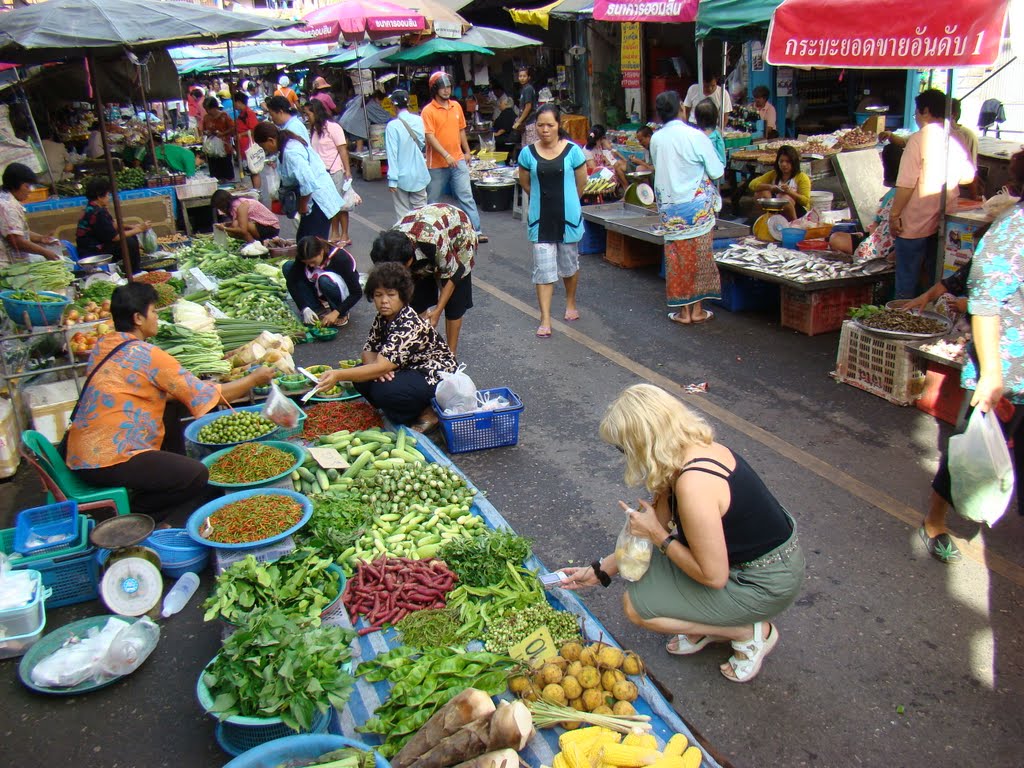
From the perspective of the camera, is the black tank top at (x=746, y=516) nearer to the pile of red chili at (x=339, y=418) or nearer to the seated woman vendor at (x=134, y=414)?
the seated woman vendor at (x=134, y=414)

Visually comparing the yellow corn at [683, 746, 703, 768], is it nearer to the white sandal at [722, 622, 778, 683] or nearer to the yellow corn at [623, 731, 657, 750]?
the yellow corn at [623, 731, 657, 750]

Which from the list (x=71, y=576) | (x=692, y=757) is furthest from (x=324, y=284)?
(x=692, y=757)

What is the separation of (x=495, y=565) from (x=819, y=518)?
6.40 feet

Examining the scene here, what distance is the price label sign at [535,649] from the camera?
3.38 metres

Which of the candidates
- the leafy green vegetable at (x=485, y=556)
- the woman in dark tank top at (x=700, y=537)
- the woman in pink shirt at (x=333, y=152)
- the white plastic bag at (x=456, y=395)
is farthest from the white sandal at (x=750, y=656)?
the woman in pink shirt at (x=333, y=152)

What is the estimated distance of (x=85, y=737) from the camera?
11.2 feet

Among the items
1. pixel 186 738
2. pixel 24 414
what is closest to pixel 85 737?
pixel 186 738

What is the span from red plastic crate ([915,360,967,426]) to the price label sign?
3614 mm

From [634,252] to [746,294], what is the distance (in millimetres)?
2187

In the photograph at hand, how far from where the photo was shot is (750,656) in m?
3.48

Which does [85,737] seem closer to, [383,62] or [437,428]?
[437,428]

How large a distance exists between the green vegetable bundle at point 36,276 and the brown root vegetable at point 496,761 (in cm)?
678

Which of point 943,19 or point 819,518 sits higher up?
point 943,19

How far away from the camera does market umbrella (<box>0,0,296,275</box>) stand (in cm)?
582
